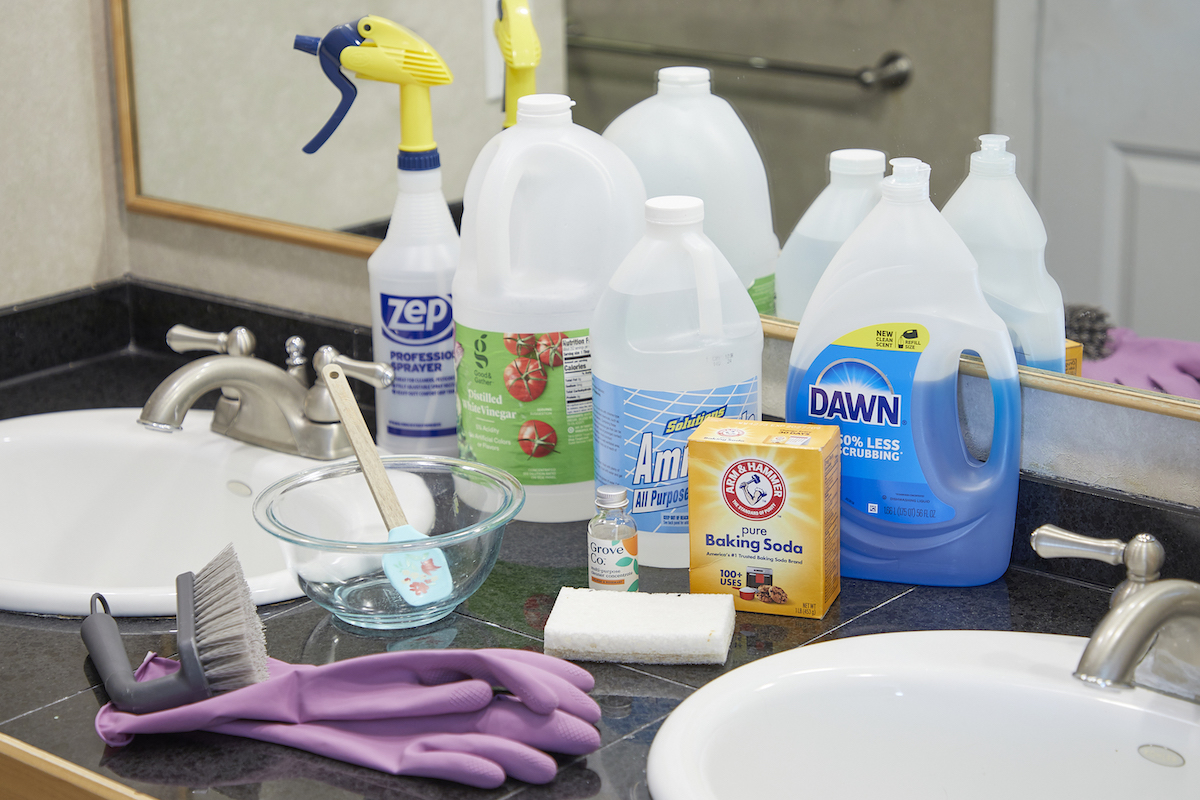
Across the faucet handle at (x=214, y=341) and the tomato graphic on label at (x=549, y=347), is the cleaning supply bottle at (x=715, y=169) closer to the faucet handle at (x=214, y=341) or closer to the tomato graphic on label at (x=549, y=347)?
the tomato graphic on label at (x=549, y=347)

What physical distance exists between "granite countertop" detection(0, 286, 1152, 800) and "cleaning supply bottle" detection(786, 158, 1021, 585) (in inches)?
1.7

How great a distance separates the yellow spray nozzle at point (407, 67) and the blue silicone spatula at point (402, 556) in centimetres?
32

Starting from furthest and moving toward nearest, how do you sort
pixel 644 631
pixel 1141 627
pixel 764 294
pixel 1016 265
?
1. pixel 764 294
2. pixel 1016 265
3. pixel 644 631
4. pixel 1141 627

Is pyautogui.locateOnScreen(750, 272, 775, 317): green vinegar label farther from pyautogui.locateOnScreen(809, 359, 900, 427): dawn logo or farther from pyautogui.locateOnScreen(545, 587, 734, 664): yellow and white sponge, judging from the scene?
pyautogui.locateOnScreen(545, 587, 734, 664): yellow and white sponge

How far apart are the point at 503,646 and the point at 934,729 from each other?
30cm

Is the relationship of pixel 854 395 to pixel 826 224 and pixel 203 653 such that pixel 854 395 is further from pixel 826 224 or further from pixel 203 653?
pixel 203 653

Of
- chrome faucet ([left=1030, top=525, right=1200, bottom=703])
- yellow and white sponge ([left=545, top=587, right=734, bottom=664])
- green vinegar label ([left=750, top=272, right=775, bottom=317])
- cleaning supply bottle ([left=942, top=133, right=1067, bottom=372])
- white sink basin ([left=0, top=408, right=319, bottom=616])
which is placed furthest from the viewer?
white sink basin ([left=0, top=408, right=319, bottom=616])

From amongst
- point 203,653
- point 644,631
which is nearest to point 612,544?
point 644,631

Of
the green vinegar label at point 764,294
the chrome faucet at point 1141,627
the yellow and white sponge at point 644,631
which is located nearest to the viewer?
the chrome faucet at point 1141,627

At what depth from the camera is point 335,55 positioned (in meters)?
1.23

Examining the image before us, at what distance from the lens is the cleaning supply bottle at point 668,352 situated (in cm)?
97

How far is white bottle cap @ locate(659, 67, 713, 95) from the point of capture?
1151 mm


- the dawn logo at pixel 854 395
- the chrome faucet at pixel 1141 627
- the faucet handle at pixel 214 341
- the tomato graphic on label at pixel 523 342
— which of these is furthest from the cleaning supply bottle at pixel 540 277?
the chrome faucet at pixel 1141 627

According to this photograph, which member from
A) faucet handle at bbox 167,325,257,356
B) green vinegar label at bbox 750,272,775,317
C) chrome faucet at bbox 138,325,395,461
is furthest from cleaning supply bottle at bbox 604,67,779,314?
faucet handle at bbox 167,325,257,356
